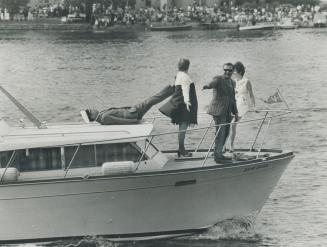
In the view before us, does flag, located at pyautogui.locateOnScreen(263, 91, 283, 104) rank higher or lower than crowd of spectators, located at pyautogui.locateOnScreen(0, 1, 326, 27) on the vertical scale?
higher

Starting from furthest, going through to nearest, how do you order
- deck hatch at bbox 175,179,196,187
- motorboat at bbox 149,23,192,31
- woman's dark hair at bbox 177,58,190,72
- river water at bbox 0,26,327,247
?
motorboat at bbox 149,23,192,31 < river water at bbox 0,26,327,247 < woman's dark hair at bbox 177,58,190,72 < deck hatch at bbox 175,179,196,187

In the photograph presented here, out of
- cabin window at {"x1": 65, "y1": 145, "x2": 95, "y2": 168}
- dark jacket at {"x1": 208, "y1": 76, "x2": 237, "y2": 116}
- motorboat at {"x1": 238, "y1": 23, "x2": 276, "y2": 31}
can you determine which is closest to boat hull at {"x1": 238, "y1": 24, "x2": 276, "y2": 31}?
motorboat at {"x1": 238, "y1": 23, "x2": 276, "y2": 31}

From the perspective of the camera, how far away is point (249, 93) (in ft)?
52.6

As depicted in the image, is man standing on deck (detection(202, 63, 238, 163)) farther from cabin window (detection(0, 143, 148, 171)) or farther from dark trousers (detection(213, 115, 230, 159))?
cabin window (detection(0, 143, 148, 171))

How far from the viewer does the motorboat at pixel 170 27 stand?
9562 cm

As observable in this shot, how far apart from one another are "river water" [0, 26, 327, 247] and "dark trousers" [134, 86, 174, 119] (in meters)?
2.44

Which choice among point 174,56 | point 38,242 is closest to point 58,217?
point 38,242

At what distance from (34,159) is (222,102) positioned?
3.58m

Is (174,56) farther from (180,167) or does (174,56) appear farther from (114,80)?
(180,167)

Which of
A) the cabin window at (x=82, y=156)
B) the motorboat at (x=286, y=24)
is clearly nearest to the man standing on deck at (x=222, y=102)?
the cabin window at (x=82, y=156)

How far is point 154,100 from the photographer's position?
580 inches

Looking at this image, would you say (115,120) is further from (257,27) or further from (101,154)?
(257,27)

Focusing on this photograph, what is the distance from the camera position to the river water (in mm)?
16984

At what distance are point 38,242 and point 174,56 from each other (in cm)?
4629
